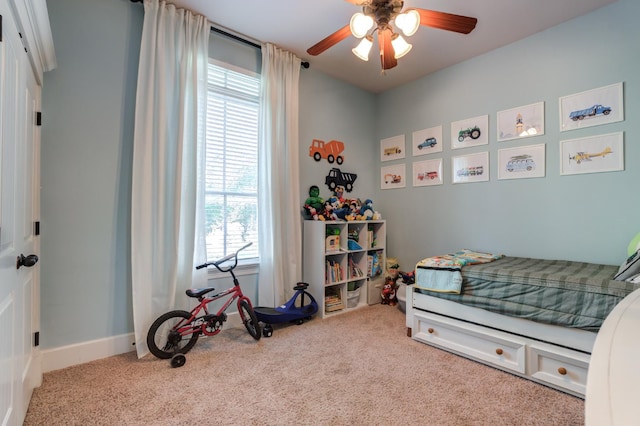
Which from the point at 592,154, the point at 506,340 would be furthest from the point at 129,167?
the point at 592,154

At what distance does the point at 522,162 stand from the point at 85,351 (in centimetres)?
396

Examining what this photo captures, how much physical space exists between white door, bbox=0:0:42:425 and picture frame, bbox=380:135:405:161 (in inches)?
134

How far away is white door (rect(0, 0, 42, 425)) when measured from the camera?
113cm

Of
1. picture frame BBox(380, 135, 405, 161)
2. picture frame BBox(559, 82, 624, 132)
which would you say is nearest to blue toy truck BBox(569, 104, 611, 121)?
picture frame BBox(559, 82, 624, 132)

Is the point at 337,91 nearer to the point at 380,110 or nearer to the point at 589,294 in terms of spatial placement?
the point at 380,110

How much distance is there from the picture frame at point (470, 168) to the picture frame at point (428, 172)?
16 centimetres

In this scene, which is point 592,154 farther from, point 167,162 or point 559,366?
point 167,162

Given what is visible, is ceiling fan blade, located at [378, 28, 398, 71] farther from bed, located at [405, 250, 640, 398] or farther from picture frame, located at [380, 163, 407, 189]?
picture frame, located at [380, 163, 407, 189]

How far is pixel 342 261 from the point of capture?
3326 mm

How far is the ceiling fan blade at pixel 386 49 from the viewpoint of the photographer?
6.26ft

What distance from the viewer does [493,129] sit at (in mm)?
3025

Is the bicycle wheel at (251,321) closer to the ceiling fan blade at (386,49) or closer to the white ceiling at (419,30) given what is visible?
the ceiling fan blade at (386,49)

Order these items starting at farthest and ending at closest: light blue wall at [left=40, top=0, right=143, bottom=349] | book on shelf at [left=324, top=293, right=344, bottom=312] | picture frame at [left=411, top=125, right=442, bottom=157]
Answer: picture frame at [left=411, top=125, right=442, bottom=157], book on shelf at [left=324, top=293, right=344, bottom=312], light blue wall at [left=40, top=0, right=143, bottom=349]

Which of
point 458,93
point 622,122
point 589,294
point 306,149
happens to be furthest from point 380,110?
point 589,294
